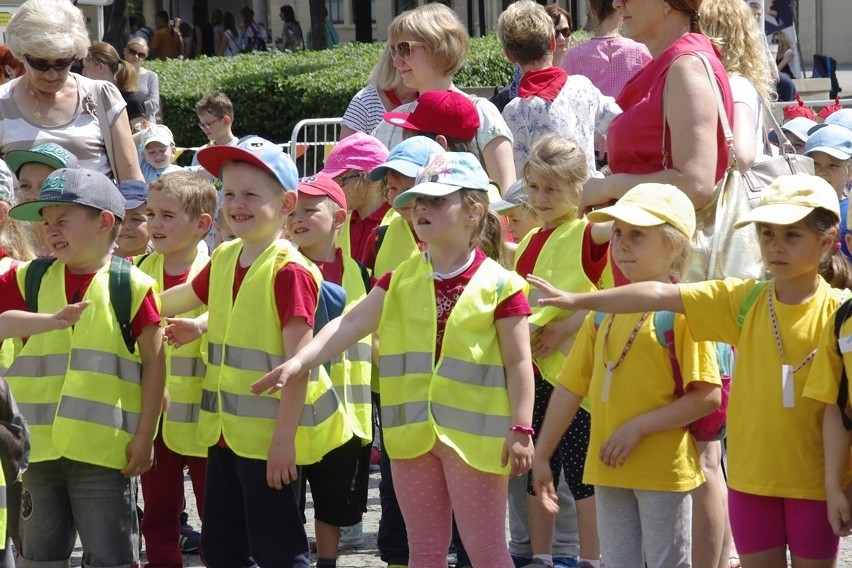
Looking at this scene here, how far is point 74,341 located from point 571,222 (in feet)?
6.20

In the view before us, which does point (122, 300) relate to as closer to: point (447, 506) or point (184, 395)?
point (184, 395)

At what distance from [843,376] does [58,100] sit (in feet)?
12.5

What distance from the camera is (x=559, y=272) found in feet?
16.9

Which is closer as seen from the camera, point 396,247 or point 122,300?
point 122,300

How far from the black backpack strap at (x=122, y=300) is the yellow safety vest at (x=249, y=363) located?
0.93 feet

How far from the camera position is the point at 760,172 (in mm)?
4664

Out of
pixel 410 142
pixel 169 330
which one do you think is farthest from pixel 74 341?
pixel 410 142

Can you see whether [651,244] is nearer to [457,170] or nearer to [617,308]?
[617,308]

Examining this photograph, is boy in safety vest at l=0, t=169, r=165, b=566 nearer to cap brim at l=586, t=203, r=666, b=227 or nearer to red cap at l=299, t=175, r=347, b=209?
red cap at l=299, t=175, r=347, b=209

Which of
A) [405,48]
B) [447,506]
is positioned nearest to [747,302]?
[447,506]

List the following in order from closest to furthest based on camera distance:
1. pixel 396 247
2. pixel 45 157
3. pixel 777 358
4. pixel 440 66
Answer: pixel 777 358
pixel 396 247
pixel 45 157
pixel 440 66

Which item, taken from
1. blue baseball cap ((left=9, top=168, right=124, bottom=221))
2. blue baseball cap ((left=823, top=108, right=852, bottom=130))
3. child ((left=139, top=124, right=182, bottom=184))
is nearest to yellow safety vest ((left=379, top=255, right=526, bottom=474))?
blue baseball cap ((left=9, top=168, right=124, bottom=221))

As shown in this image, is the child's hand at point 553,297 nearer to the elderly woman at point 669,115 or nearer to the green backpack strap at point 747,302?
the green backpack strap at point 747,302

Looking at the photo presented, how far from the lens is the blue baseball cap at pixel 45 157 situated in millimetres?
5723
